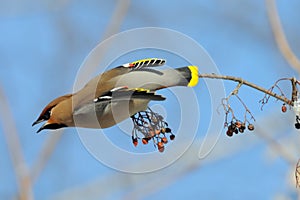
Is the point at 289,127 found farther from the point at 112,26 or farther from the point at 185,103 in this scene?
the point at 185,103

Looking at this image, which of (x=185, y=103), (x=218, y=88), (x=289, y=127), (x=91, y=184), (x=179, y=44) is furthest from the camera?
(x=91, y=184)

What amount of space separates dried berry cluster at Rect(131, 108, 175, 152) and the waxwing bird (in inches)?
1.3

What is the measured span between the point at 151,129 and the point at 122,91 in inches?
5.9

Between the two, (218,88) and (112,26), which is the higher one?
(112,26)

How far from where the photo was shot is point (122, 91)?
6.22 ft

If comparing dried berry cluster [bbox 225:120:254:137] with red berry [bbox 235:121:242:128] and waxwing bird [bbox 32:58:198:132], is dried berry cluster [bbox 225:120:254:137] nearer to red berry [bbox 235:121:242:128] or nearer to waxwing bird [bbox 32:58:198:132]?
red berry [bbox 235:121:242:128]

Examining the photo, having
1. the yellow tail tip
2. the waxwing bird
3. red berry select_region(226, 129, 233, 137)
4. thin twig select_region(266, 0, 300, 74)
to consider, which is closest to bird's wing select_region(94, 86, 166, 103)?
the waxwing bird

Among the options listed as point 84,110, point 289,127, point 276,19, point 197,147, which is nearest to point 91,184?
point 197,147

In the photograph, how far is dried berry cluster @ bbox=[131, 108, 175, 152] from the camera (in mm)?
1947

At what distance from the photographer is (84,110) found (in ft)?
6.39

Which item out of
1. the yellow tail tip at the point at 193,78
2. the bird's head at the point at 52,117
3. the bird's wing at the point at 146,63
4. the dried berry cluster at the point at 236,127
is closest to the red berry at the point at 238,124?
the dried berry cluster at the point at 236,127

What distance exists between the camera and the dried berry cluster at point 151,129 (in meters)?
1.95

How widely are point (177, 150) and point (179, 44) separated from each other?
0.49 metres

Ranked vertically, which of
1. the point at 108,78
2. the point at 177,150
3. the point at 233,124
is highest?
the point at 177,150
